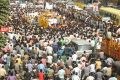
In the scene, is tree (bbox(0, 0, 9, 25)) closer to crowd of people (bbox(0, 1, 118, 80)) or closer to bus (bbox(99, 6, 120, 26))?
crowd of people (bbox(0, 1, 118, 80))

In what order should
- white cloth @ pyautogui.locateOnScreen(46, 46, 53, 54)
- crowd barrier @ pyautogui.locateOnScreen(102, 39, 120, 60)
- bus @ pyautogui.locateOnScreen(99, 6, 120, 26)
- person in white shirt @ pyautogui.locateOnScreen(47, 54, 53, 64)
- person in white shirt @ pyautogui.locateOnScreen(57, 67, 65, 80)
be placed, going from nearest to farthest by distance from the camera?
1. person in white shirt @ pyautogui.locateOnScreen(57, 67, 65, 80)
2. person in white shirt @ pyautogui.locateOnScreen(47, 54, 53, 64)
3. crowd barrier @ pyautogui.locateOnScreen(102, 39, 120, 60)
4. white cloth @ pyautogui.locateOnScreen(46, 46, 53, 54)
5. bus @ pyautogui.locateOnScreen(99, 6, 120, 26)

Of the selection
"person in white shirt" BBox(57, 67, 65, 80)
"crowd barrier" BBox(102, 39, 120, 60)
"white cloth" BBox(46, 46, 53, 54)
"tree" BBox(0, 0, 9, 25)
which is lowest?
"white cloth" BBox(46, 46, 53, 54)

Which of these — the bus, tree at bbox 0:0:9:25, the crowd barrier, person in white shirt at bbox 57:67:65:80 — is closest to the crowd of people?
person in white shirt at bbox 57:67:65:80

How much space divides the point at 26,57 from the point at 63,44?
636cm

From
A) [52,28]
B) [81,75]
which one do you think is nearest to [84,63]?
[81,75]

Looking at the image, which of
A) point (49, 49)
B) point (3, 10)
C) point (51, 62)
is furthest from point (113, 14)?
point (51, 62)

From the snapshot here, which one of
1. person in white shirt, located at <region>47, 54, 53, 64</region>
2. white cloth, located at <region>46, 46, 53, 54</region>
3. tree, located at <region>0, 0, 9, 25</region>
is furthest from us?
tree, located at <region>0, 0, 9, 25</region>

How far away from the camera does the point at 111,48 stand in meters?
30.6

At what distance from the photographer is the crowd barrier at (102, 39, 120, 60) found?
29.4 metres

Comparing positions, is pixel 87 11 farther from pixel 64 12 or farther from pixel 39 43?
pixel 39 43

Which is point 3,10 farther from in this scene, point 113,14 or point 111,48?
point 113,14

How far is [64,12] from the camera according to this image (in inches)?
2712

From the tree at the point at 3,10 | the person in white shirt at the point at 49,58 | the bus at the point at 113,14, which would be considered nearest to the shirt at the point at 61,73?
the person in white shirt at the point at 49,58

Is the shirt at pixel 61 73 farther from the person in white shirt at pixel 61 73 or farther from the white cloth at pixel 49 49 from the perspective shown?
the white cloth at pixel 49 49
